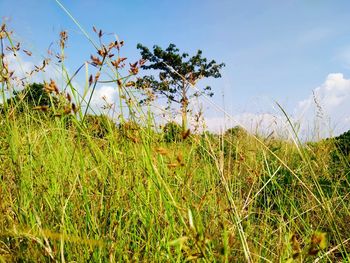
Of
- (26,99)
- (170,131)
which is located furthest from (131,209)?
(26,99)

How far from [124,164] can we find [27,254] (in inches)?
22.7

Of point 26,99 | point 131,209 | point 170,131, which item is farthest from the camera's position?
point 26,99

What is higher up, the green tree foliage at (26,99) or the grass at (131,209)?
the green tree foliage at (26,99)

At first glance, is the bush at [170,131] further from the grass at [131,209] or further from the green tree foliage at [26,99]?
the green tree foliage at [26,99]

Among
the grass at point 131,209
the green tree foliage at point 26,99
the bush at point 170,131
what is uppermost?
the green tree foliage at point 26,99

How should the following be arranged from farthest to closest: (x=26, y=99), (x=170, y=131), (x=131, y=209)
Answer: (x=26, y=99)
(x=170, y=131)
(x=131, y=209)

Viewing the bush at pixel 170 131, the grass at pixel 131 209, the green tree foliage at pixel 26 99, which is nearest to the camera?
the grass at pixel 131 209

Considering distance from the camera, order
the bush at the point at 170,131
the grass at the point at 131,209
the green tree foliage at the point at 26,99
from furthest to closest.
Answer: the bush at the point at 170,131 < the green tree foliage at the point at 26,99 < the grass at the point at 131,209

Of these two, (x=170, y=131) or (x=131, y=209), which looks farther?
(x=170, y=131)

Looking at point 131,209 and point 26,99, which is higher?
point 26,99

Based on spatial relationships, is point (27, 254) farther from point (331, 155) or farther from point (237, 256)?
point (331, 155)

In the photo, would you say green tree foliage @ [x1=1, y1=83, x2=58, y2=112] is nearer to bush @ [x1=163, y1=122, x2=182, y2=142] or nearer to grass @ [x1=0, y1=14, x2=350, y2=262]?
grass @ [x1=0, y1=14, x2=350, y2=262]

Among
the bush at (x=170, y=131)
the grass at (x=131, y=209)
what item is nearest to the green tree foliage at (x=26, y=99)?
the grass at (x=131, y=209)

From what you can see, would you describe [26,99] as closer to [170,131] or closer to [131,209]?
[170,131]
